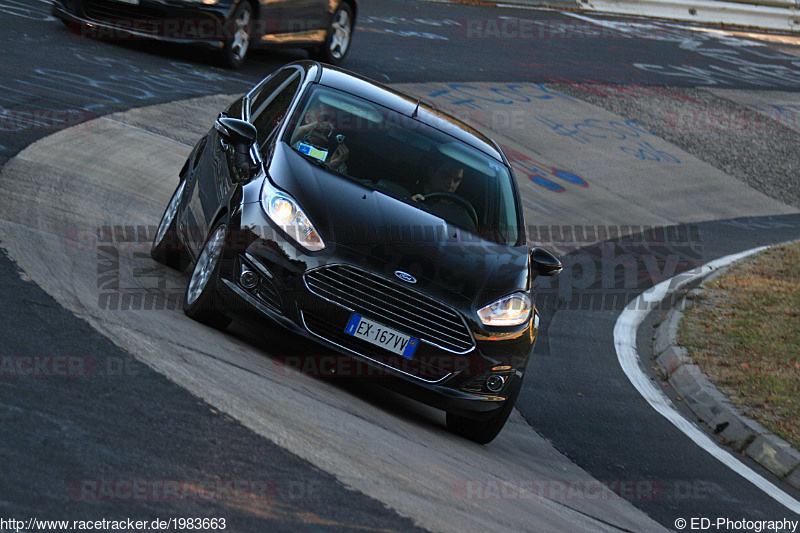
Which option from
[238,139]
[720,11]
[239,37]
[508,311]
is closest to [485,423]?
[508,311]

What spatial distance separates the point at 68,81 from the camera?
39.6 feet

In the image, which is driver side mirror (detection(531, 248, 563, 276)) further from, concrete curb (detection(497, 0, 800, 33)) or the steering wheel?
concrete curb (detection(497, 0, 800, 33))

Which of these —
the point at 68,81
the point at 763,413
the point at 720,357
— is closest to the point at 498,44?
the point at 68,81

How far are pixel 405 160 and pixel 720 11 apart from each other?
27.0m

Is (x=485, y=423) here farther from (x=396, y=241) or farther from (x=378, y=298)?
(x=396, y=241)

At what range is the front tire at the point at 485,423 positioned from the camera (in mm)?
6293

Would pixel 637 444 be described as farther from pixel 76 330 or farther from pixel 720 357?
pixel 76 330

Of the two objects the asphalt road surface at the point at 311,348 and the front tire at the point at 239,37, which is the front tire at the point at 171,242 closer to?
the asphalt road surface at the point at 311,348

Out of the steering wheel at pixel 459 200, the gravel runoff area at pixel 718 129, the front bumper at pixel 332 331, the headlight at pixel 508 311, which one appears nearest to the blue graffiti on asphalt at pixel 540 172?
the gravel runoff area at pixel 718 129

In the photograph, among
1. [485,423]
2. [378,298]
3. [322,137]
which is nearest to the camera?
[378,298]

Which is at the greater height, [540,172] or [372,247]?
[372,247]

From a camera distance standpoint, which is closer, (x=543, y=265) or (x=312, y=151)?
(x=312, y=151)

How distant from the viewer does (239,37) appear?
49.3ft

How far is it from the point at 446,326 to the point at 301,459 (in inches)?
60.6
